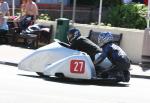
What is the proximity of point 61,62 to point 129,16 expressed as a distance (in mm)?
9632

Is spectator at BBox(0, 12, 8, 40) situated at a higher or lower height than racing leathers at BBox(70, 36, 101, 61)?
lower

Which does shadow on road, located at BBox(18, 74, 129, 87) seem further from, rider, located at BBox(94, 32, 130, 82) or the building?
the building

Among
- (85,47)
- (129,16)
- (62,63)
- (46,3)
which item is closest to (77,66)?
(62,63)

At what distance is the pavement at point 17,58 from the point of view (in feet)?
58.0

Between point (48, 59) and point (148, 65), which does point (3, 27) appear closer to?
point (148, 65)

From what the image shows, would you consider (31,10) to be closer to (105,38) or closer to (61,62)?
(105,38)

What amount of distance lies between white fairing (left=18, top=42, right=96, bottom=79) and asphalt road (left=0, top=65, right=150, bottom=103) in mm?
237

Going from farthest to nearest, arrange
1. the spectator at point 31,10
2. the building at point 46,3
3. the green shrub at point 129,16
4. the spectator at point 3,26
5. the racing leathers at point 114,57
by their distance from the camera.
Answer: the building at point 46,3
the green shrub at point 129,16
the spectator at point 31,10
the spectator at point 3,26
the racing leathers at point 114,57

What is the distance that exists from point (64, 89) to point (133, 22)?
35.9ft

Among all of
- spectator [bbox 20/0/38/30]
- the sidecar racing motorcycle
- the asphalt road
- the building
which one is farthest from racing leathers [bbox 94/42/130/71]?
the building

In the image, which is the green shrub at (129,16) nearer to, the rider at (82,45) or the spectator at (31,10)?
the spectator at (31,10)

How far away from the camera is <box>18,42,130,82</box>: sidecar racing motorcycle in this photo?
47.5ft

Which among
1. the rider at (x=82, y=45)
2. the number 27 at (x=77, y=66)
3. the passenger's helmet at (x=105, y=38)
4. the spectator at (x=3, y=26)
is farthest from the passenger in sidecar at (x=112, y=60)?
the spectator at (x=3, y=26)

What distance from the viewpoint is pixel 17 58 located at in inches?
748
